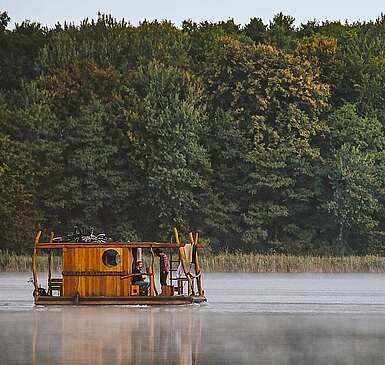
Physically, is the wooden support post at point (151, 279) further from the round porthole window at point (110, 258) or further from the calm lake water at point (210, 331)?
the round porthole window at point (110, 258)

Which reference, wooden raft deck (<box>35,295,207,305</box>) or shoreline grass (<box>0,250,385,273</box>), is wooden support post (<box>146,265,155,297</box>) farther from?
shoreline grass (<box>0,250,385,273</box>)

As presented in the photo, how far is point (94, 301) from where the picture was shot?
151ft

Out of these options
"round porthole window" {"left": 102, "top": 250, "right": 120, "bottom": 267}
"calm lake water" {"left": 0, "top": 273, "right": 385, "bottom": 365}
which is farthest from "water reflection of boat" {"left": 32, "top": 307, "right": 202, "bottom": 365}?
"round porthole window" {"left": 102, "top": 250, "right": 120, "bottom": 267}

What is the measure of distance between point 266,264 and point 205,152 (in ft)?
51.8

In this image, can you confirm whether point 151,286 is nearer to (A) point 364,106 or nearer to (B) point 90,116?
(B) point 90,116

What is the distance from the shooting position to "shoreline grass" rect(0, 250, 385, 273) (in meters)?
82.7

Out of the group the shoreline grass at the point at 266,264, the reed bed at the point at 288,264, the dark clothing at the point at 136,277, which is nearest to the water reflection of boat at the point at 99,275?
the dark clothing at the point at 136,277

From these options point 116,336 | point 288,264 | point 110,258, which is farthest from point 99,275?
point 288,264

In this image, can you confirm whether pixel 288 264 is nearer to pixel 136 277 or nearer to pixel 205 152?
pixel 205 152

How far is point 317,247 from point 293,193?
12.4 ft

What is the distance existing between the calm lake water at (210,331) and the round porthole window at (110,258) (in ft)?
4.75

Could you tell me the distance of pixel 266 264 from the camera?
82875mm

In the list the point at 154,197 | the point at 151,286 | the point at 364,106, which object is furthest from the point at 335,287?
the point at 364,106

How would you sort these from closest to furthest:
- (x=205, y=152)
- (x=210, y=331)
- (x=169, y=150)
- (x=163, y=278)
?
(x=210, y=331) → (x=163, y=278) → (x=169, y=150) → (x=205, y=152)
